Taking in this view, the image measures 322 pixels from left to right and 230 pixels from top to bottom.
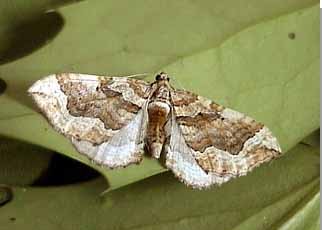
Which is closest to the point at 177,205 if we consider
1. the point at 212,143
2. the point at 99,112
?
the point at 212,143

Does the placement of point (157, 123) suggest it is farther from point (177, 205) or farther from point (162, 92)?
point (177, 205)

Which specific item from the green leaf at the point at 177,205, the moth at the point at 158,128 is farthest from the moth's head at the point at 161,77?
the green leaf at the point at 177,205

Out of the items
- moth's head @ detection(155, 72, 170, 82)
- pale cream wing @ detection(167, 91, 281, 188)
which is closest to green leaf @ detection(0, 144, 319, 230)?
pale cream wing @ detection(167, 91, 281, 188)

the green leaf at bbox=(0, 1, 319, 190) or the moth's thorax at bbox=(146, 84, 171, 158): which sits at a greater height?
the green leaf at bbox=(0, 1, 319, 190)

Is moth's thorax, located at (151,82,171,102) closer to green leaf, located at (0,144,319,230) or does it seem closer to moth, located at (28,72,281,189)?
moth, located at (28,72,281,189)

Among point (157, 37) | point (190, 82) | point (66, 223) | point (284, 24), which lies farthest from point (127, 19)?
point (66, 223)

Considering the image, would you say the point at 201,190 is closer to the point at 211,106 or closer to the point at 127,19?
the point at 211,106

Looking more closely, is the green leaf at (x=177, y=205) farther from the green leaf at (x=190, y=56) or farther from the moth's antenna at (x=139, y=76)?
the moth's antenna at (x=139, y=76)
